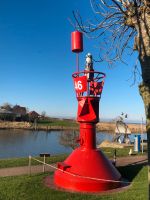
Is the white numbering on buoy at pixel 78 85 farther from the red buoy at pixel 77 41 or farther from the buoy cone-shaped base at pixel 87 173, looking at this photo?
the buoy cone-shaped base at pixel 87 173

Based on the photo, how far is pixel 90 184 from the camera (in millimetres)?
10055

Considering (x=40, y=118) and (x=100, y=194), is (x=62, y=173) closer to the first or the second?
(x=100, y=194)

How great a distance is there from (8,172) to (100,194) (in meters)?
4.70

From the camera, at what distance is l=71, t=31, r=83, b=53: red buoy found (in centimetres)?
1104

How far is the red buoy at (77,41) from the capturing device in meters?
11.0

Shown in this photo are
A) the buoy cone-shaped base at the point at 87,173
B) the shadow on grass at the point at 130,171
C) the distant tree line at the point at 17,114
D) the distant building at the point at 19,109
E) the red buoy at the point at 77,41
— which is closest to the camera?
the buoy cone-shaped base at the point at 87,173

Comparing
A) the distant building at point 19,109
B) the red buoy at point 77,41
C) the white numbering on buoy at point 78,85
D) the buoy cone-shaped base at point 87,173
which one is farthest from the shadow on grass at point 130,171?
the distant building at point 19,109

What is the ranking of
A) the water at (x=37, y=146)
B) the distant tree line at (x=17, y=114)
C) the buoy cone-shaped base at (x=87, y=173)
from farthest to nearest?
the distant tree line at (x=17, y=114) < the water at (x=37, y=146) < the buoy cone-shaped base at (x=87, y=173)

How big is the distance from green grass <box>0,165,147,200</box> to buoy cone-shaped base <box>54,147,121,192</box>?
0.51 meters

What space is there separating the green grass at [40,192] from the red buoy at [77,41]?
457cm

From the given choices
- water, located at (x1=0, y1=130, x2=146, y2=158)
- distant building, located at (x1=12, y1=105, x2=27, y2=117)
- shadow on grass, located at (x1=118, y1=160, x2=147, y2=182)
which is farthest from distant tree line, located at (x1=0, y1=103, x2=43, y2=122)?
shadow on grass, located at (x1=118, y1=160, x2=147, y2=182)

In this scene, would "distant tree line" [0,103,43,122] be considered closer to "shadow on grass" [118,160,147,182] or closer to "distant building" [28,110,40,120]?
"distant building" [28,110,40,120]

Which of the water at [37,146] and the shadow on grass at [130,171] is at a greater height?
the shadow on grass at [130,171]

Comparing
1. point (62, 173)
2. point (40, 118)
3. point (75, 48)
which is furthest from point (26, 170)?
point (40, 118)
